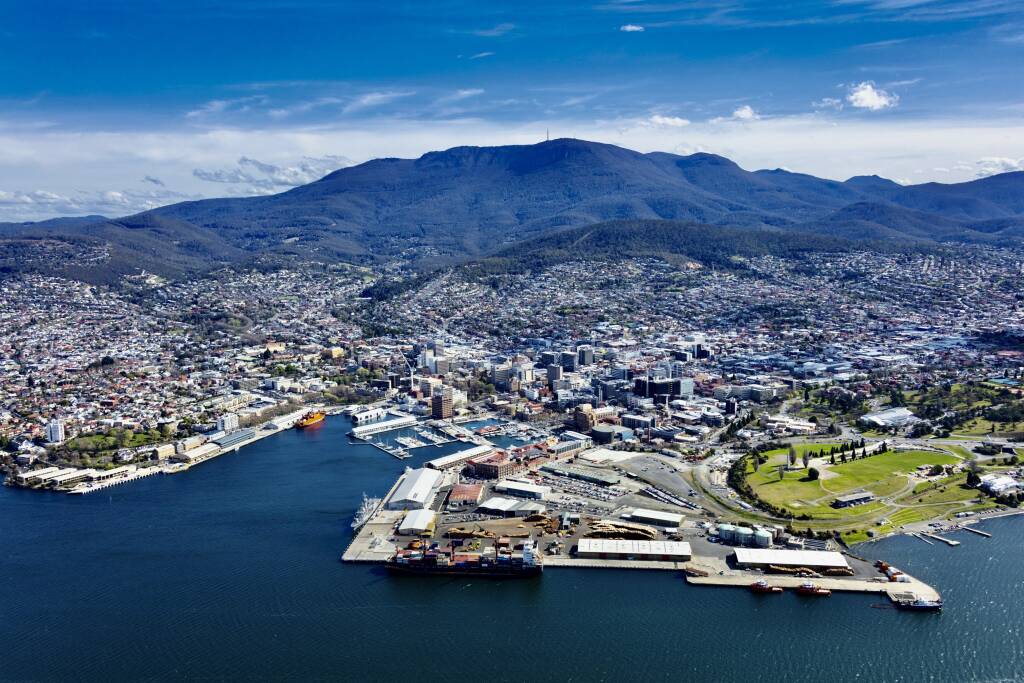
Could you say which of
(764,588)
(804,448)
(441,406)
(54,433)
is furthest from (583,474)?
(54,433)

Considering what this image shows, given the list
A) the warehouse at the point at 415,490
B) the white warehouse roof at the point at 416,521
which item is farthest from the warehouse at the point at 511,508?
the warehouse at the point at 415,490

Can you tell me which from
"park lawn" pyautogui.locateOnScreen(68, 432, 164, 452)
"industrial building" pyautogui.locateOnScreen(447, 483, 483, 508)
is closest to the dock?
"industrial building" pyautogui.locateOnScreen(447, 483, 483, 508)

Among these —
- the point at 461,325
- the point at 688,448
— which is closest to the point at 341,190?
Result: the point at 461,325

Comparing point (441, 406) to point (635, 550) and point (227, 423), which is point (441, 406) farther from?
point (635, 550)

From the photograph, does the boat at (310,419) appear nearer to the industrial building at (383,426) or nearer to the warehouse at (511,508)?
the industrial building at (383,426)

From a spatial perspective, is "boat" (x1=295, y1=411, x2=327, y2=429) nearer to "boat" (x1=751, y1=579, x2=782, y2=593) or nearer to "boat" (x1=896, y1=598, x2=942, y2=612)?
"boat" (x1=751, y1=579, x2=782, y2=593)

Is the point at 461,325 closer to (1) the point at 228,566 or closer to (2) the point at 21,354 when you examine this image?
(2) the point at 21,354
